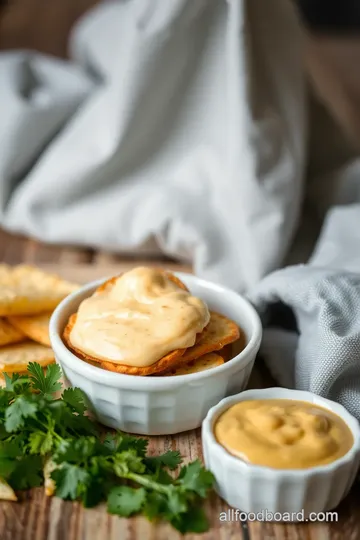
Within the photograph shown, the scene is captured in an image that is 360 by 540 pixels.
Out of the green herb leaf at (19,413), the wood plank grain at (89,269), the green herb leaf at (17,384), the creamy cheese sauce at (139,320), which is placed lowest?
the wood plank grain at (89,269)

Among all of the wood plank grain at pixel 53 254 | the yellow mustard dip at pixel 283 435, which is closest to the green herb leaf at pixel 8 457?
the yellow mustard dip at pixel 283 435

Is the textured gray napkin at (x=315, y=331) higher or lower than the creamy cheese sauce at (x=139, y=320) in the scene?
lower

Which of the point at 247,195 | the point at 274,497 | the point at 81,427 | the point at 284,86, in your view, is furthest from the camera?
the point at 284,86

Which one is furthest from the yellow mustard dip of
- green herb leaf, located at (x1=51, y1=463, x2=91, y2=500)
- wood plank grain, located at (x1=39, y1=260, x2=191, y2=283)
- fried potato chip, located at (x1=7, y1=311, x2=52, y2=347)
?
wood plank grain, located at (x1=39, y1=260, x2=191, y2=283)

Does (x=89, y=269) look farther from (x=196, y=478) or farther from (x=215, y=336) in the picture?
(x=196, y=478)

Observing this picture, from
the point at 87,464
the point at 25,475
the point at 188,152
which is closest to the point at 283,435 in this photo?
the point at 87,464

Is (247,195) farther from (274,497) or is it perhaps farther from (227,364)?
(274,497)

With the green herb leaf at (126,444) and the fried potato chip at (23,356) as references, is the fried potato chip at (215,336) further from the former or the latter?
the fried potato chip at (23,356)

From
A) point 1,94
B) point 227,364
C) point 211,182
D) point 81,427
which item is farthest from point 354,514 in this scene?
point 1,94
